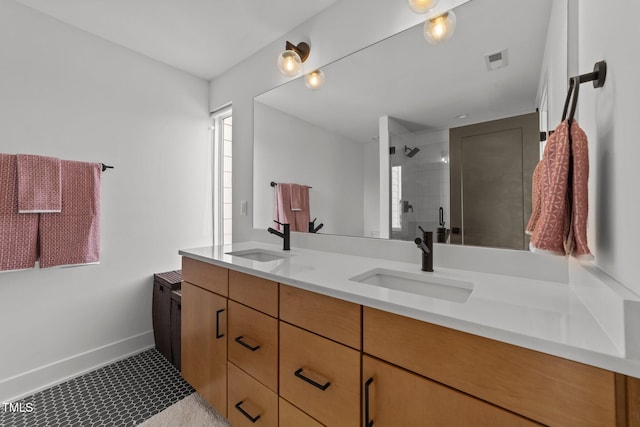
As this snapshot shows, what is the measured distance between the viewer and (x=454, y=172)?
Answer: 119 centimetres

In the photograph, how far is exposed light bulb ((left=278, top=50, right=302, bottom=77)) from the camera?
1.76m

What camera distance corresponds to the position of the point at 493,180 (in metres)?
1.12

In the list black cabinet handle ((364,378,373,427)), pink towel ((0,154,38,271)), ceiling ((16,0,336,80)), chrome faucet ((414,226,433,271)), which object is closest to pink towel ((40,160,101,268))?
pink towel ((0,154,38,271))

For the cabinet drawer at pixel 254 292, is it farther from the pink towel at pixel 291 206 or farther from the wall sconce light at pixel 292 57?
the wall sconce light at pixel 292 57

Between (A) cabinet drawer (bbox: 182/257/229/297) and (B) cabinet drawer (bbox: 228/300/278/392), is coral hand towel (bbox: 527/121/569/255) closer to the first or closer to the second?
(B) cabinet drawer (bbox: 228/300/278/392)

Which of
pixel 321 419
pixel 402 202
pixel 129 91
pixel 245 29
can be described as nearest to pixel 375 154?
pixel 402 202

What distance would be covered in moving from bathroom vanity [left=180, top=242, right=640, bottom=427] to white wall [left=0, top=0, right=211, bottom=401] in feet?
3.72

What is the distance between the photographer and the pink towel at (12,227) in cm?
156

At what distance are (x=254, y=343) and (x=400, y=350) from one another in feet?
2.32

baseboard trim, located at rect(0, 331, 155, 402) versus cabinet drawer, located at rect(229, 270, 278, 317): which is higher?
cabinet drawer, located at rect(229, 270, 278, 317)

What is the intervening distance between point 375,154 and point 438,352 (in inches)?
40.1

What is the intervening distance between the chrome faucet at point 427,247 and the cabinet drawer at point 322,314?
42 cm

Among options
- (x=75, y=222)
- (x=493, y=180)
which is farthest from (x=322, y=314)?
(x=75, y=222)

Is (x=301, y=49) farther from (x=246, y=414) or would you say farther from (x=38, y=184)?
(x=246, y=414)
